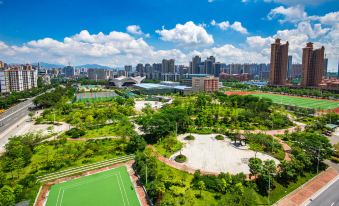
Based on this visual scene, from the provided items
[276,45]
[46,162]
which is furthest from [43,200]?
[276,45]

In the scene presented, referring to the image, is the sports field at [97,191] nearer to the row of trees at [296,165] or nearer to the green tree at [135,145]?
A: the green tree at [135,145]

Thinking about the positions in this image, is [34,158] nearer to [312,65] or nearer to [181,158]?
[181,158]

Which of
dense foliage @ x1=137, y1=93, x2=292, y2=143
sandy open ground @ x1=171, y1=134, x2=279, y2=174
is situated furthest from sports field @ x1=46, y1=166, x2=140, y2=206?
dense foliage @ x1=137, y1=93, x2=292, y2=143

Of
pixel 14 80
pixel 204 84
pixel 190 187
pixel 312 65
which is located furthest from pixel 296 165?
pixel 14 80

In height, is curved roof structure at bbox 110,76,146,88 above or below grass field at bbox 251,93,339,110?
above

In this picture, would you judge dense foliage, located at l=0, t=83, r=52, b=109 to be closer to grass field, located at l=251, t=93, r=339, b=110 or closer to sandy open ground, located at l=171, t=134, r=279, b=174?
sandy open ground, located at l=171, t=134, r=279, b=174

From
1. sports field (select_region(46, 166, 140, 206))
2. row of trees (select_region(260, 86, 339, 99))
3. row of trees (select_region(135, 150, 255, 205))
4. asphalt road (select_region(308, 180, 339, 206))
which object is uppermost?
row of trees (select_region(260, 86, 339, 99))

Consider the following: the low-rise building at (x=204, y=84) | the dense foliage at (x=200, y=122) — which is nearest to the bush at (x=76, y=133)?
the dense foliage at (x=200, y=122)
